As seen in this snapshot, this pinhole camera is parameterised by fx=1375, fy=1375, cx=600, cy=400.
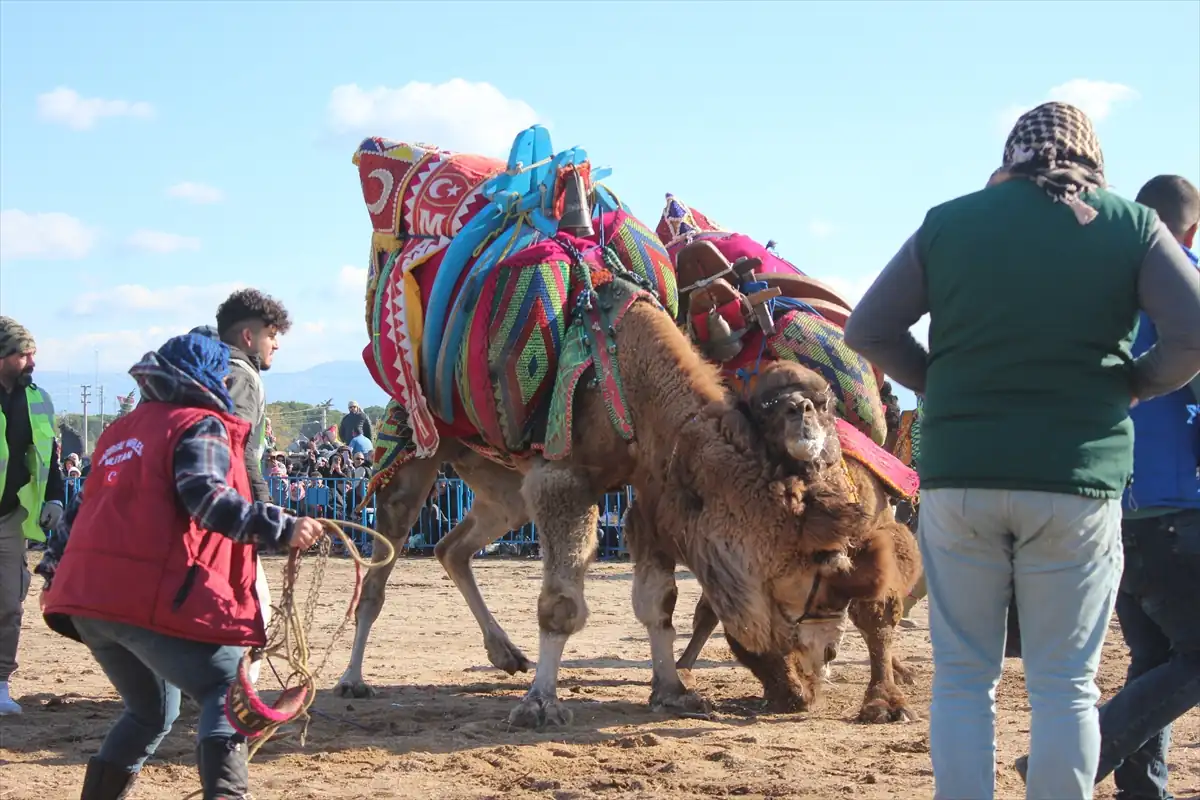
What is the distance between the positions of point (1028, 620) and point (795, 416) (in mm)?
2434

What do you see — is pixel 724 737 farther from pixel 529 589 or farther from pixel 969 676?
pixel 529 589

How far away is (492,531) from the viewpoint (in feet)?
29.0

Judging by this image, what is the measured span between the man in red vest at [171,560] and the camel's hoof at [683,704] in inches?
116

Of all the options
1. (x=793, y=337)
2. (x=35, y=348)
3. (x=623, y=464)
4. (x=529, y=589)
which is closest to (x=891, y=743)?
(x=623, y=464)

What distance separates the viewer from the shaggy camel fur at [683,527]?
5.81 m

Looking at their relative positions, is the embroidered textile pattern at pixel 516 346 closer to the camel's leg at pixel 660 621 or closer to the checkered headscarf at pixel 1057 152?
the camel's leg at pixel 660 621

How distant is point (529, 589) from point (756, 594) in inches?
319

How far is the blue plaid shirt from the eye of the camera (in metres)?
4.01

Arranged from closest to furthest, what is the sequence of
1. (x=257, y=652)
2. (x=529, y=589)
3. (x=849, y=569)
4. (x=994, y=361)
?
(x=994, y=361)
(x=257, y=652)
(x=849, y=569)
(x=529, y=589)

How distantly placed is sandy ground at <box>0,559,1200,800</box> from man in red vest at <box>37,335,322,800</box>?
3.34 ft

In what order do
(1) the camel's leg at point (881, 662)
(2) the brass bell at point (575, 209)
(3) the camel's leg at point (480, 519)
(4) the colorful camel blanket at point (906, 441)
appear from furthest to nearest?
(4) the colorful camel blanket at point (906, 441), (3) the camel's leg at point (480, 519), (2) the brass bell at point (575, 209), (1) the camel's leg at point (881, 662)

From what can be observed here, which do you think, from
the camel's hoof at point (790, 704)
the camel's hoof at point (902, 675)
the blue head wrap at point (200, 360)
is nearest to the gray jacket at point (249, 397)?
the blue head wrap at point (200, 360)

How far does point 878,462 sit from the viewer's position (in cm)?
645

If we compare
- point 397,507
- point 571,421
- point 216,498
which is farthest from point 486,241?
point 216,498
